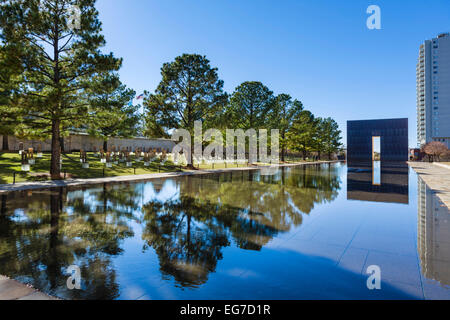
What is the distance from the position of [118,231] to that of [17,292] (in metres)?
3.07

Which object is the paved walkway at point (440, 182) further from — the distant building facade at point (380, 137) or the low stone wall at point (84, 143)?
the distant building facade at point (380, 137)

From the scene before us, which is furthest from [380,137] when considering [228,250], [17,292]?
[17,292]

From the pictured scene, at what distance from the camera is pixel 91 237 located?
6.06m

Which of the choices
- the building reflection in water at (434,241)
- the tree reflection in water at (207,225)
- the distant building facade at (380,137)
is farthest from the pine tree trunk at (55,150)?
the distant building facade at (380,137)

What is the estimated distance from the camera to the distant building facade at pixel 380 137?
312 feet

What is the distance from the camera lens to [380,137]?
98.6m

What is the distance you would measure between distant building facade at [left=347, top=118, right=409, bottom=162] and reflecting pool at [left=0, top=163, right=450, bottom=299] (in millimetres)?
101111

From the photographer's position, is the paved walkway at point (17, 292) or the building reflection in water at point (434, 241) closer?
the paved walkway at point (17, 292)

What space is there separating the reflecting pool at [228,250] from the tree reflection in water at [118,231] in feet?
0.08

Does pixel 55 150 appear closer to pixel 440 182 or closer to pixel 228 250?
pixel 228 250

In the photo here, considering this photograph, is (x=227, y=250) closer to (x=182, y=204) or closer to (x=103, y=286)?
(x=103, y=286)

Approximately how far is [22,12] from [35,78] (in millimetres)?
3981

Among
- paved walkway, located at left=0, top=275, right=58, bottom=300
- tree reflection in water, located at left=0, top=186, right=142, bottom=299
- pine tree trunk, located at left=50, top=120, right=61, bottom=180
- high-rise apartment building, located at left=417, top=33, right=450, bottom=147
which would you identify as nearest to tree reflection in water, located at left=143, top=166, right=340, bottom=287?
tree reflection in water, located at left=0, top=186, right=142, bottom=299

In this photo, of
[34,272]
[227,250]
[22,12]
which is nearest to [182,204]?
[227,250]
